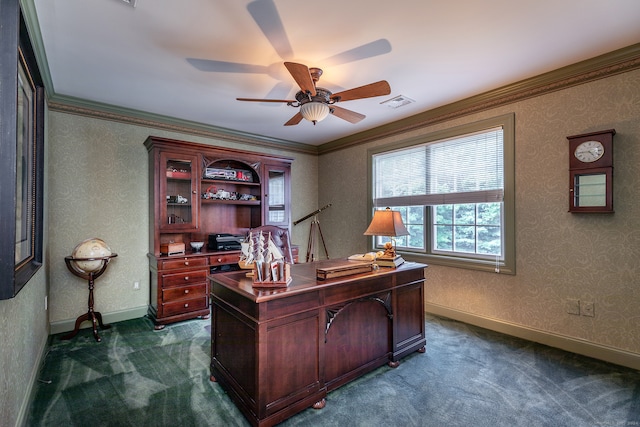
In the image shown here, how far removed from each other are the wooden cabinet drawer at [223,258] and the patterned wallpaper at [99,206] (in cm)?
87

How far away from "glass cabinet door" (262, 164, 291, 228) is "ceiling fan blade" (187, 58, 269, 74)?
1.89 m

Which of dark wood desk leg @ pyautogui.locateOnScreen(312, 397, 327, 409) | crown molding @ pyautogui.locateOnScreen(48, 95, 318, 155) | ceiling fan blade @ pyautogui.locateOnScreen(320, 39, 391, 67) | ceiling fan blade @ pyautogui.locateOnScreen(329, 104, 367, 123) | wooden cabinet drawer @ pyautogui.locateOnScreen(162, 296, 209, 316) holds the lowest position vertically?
dark wood desk leg @ pyautogui.locateOnScreen(312, 397, 327, 409)

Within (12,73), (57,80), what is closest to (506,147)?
(12,73)

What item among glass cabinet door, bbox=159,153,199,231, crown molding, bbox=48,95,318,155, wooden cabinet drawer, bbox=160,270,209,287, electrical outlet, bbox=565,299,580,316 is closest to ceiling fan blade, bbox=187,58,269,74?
glass cabinet door, bbox=159,153,199,231

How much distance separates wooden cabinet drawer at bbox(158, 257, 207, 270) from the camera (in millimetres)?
3480

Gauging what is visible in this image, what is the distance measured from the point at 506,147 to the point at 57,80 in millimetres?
4524

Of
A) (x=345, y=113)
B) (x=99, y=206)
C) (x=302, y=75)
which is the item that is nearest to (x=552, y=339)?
(x=345, y=113)

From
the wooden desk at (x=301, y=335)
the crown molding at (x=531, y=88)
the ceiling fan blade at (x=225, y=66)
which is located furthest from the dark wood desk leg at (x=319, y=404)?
the crown molding at (x=531, y=88)

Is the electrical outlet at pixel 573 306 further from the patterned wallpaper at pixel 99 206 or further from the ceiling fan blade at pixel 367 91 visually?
the patterned wallpaper at pixel 99 206

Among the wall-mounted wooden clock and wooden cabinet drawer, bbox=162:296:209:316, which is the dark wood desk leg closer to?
wooden cabinet drawer, bbox=162:296:209:316

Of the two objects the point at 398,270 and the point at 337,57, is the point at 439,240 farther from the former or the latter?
the point at 337,57

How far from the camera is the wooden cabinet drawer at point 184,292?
349cm

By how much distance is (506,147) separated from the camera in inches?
125

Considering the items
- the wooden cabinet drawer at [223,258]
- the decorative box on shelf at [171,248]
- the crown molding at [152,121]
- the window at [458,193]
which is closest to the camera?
the window at [458,193]
